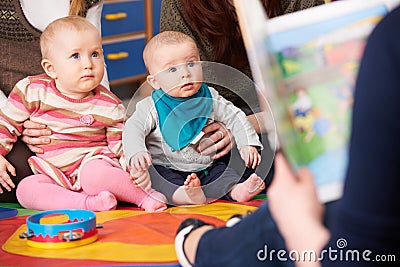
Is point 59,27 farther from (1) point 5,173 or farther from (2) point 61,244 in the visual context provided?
(2) point 61,244

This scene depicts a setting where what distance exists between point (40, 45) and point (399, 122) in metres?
1.43

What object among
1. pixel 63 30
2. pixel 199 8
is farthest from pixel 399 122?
pixel 199 8

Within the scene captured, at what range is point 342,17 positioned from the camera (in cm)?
97

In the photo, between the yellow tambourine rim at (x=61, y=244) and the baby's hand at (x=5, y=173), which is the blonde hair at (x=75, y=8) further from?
the yellow tambourine rim at (x=61, y=244)

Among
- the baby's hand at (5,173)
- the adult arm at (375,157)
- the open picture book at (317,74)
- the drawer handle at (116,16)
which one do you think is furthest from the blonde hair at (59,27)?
the drawer handle at (116,16)

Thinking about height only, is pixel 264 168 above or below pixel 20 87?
below

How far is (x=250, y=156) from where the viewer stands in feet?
5.95

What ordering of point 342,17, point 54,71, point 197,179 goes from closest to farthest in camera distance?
point 342,17 → point 197,179 → point 54,71

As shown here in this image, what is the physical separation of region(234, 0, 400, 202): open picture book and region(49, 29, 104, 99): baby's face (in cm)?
99

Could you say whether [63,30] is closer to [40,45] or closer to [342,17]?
[40,45]

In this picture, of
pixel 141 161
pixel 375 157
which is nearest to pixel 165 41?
pixel 141 161

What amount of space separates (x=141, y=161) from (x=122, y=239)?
0.25 metres

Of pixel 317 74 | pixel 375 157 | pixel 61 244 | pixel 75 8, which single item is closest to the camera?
pixel 375 157

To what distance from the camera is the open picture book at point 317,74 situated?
865 mm
